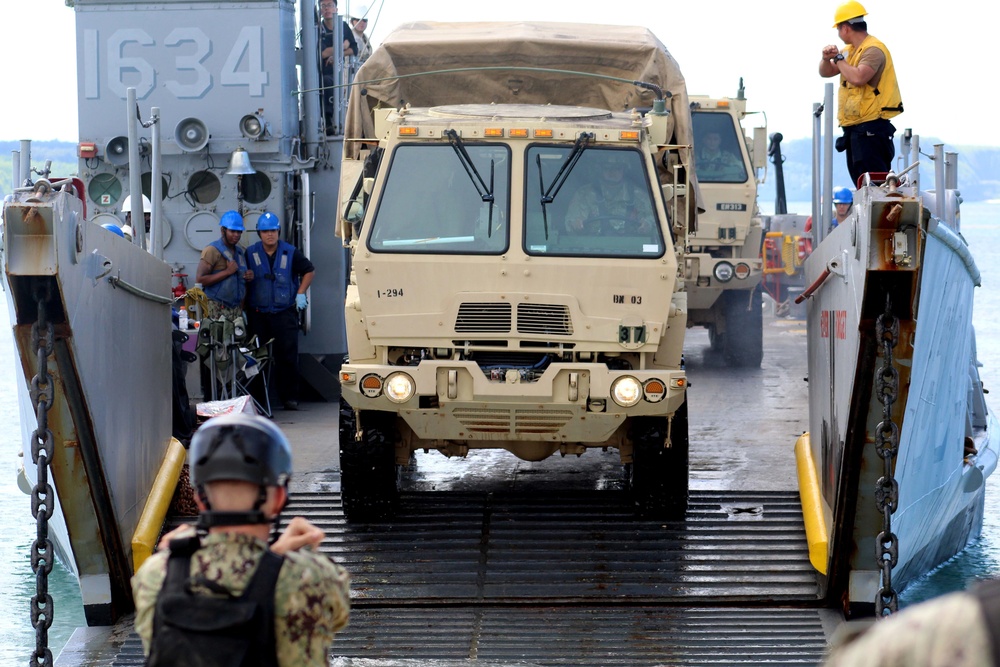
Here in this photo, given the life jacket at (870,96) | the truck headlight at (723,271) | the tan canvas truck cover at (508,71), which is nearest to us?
the life jacket at (870,96)

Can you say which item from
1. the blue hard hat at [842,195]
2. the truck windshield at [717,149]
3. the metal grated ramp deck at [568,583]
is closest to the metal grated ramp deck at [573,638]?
the metal grated ramp deck at [568,583]

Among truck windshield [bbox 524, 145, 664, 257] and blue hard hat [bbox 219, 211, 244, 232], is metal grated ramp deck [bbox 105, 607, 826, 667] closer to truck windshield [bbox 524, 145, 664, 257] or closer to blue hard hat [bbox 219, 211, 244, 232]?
truck windshield [bbox 524, 145, 664, 257]

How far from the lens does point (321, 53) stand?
1289cm

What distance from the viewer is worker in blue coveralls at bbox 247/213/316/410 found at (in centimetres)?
1075

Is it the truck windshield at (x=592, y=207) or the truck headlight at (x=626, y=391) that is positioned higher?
the truck windshield at (x=592, y=207)

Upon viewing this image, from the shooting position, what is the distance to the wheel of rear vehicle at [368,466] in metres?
7.41

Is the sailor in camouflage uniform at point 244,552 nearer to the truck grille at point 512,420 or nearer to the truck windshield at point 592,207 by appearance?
the truck grille at point 512,420

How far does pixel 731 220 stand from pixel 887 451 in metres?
7.82

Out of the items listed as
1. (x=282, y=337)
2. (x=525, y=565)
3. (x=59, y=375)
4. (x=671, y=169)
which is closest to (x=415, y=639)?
(x=525, y=565)

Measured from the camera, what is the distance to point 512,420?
7043mm

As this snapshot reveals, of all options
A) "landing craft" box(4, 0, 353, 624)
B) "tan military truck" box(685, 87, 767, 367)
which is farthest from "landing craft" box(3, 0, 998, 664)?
"tan military truck" box(685, 87, 767, 367)

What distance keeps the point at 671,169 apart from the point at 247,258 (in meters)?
4.24

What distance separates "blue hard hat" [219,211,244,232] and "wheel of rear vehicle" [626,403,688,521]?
4323mm

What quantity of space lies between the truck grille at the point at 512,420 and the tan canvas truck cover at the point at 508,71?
8.25 feet
